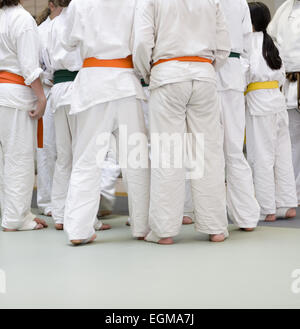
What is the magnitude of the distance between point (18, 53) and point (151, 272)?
5.89ft

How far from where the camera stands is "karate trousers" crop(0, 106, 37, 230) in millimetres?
3283

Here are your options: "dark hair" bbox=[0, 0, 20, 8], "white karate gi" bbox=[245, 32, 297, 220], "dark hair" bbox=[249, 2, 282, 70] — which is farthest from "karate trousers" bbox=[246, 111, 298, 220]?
"dark hair" bbox=[0, 0, 20, 8]

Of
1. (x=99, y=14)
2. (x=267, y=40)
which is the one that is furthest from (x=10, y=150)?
(x=267, y=40)

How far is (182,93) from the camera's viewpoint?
9.00 ft

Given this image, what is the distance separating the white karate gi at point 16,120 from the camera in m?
3.22

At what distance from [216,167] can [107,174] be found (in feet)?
4.11

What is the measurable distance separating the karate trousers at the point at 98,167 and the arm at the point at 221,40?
55 cm

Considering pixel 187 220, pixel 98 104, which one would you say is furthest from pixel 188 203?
pixel 98 104

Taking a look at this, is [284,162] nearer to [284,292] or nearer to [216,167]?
[216,167]

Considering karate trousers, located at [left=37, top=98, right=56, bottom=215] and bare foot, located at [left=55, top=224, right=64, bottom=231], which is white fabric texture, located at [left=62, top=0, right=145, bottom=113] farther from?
karate trousers, located at [left=37, top=98, right=56, bottom=215]

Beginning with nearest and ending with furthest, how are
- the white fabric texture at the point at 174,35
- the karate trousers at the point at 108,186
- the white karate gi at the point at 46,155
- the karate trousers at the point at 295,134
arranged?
1. the white fabric texture at the point at 174,35
2. the karate trousers at the point at 108,186
3. the white karate gi at the point at 46,155
4. the karate trousers at the point at 295,134

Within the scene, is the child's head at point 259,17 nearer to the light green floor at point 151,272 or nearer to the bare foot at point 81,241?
the light green floor at point 151,272

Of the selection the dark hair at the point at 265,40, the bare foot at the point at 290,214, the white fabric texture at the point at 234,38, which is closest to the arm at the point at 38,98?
the white fabric texture at the point at 234,38

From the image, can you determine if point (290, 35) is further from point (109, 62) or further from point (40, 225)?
point (40, 225)
